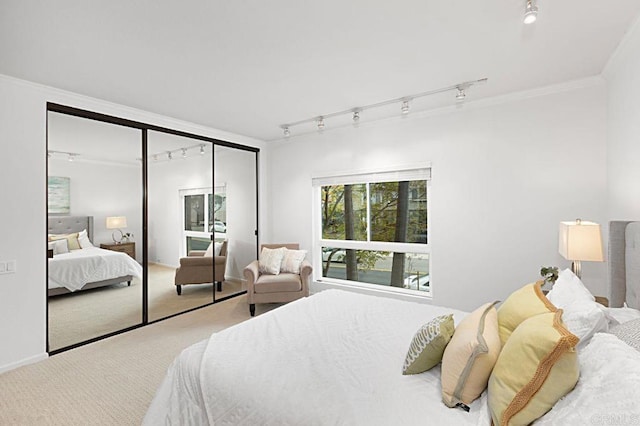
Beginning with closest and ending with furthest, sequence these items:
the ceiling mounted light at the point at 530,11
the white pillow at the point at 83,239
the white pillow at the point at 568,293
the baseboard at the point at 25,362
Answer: the white pillow at the point at 568,293
the ceiling mounted light at the point at 530,11
the baseboard at the point at 25,362
the white pillow at the point at 83,239

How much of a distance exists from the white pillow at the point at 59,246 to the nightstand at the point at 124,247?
0.40 meters

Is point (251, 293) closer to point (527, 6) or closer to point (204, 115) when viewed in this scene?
point (204, 115)

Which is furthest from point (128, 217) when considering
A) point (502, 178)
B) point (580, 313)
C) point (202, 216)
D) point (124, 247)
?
point (502, 178)

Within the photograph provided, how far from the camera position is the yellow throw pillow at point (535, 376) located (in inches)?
40.0

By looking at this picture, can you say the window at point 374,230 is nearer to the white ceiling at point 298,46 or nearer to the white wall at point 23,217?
the white ceiling at point 298,46

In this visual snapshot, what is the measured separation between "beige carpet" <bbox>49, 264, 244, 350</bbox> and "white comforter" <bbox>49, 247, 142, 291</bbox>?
0.41 ft

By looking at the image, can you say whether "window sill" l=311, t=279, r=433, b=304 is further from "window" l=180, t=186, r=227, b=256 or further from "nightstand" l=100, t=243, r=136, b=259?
"nightstand" l=100, t=243, r=136, b=259

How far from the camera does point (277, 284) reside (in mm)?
4047

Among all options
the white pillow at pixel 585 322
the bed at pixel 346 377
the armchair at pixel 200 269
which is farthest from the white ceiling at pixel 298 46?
the armchair at pixel 200 269

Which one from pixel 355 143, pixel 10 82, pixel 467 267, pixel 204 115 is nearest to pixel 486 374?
pixel 467 267

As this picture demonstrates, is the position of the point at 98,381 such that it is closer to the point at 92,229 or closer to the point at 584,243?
the point at 92,229

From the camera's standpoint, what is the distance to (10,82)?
272 cm

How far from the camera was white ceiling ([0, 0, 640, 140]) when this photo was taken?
73.7 inches

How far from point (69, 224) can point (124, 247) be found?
0.61 m
